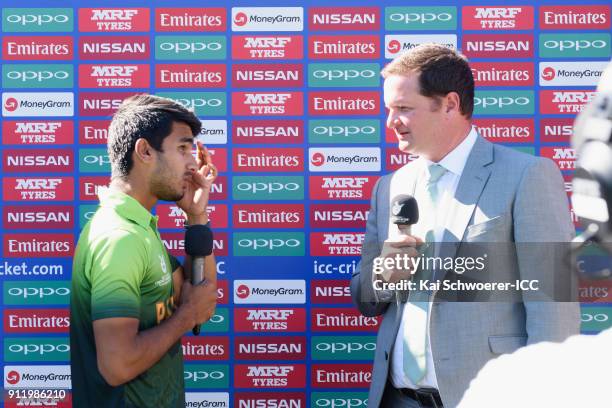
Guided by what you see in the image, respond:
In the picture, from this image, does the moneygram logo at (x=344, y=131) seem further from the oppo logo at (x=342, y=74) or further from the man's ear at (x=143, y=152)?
the man's ear at (x=143, y=152)

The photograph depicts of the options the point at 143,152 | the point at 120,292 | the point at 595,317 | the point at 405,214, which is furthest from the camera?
the point at 595,317

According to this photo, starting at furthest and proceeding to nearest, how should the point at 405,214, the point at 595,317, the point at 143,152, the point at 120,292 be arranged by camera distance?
the point at 595,317, the point at 143,152, the point at 405,214, the point at 120,292

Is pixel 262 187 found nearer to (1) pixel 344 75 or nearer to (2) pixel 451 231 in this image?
(1) pixel 344 75

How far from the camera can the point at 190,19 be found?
9.93 ft

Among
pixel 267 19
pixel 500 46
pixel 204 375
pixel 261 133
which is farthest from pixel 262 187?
pixel 500 46

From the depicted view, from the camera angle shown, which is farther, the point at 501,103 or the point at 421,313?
the point at 501,103

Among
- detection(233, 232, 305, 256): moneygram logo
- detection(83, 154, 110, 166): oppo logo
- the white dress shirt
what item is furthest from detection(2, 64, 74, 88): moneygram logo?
the white dress shirt

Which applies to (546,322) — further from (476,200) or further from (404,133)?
(404,133)

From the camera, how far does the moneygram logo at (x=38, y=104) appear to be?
3027 millimetres

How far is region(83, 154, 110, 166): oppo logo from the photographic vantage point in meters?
3.03

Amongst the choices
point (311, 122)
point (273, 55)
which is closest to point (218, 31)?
point (273, 55)

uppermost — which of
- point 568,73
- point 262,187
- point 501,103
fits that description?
point 568,73

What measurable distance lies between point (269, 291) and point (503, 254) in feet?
3.82

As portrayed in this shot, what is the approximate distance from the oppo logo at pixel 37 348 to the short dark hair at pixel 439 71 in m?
1.78
